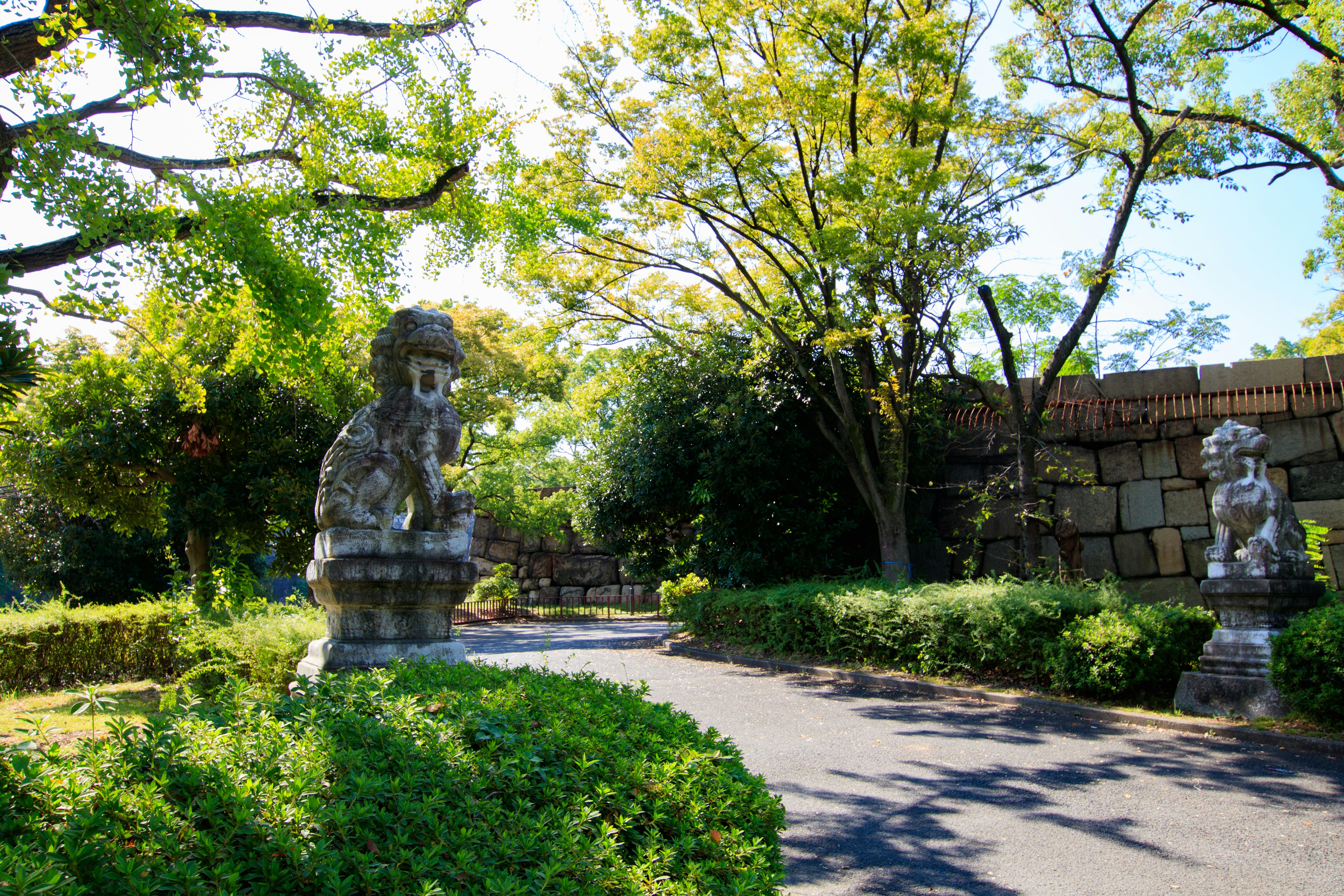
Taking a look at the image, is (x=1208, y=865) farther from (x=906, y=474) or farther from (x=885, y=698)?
(x=906, y=474)

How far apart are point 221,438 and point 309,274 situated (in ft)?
13.7

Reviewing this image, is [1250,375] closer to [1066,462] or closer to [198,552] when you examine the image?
[1066,462]

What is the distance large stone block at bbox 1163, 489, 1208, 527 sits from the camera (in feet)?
36.2

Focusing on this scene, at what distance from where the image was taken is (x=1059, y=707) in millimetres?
7586

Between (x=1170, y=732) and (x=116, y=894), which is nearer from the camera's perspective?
(x=116, y=894)

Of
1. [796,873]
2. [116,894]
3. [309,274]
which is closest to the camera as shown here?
[116,894]

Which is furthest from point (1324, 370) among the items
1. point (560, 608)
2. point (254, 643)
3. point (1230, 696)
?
point (560, 608)

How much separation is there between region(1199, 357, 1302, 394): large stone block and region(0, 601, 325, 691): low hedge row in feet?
37.7

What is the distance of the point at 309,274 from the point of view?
8.27 metres

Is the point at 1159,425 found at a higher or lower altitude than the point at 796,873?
higher

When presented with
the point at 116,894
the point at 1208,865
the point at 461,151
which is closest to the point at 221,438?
the point at 461,151

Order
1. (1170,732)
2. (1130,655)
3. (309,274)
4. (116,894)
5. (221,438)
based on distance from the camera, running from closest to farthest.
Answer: (116,894) → (1170,732) → (1130,655) → (309,274) → (221,438)

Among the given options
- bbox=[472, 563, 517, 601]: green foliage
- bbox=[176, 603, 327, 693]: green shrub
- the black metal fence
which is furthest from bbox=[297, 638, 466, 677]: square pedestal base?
bbox=[472, 563, 517, 601]: green foliage

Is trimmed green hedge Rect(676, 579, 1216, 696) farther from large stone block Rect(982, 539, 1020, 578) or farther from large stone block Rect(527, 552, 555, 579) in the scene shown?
large stone block Rect(527, 552, 555, 579)
